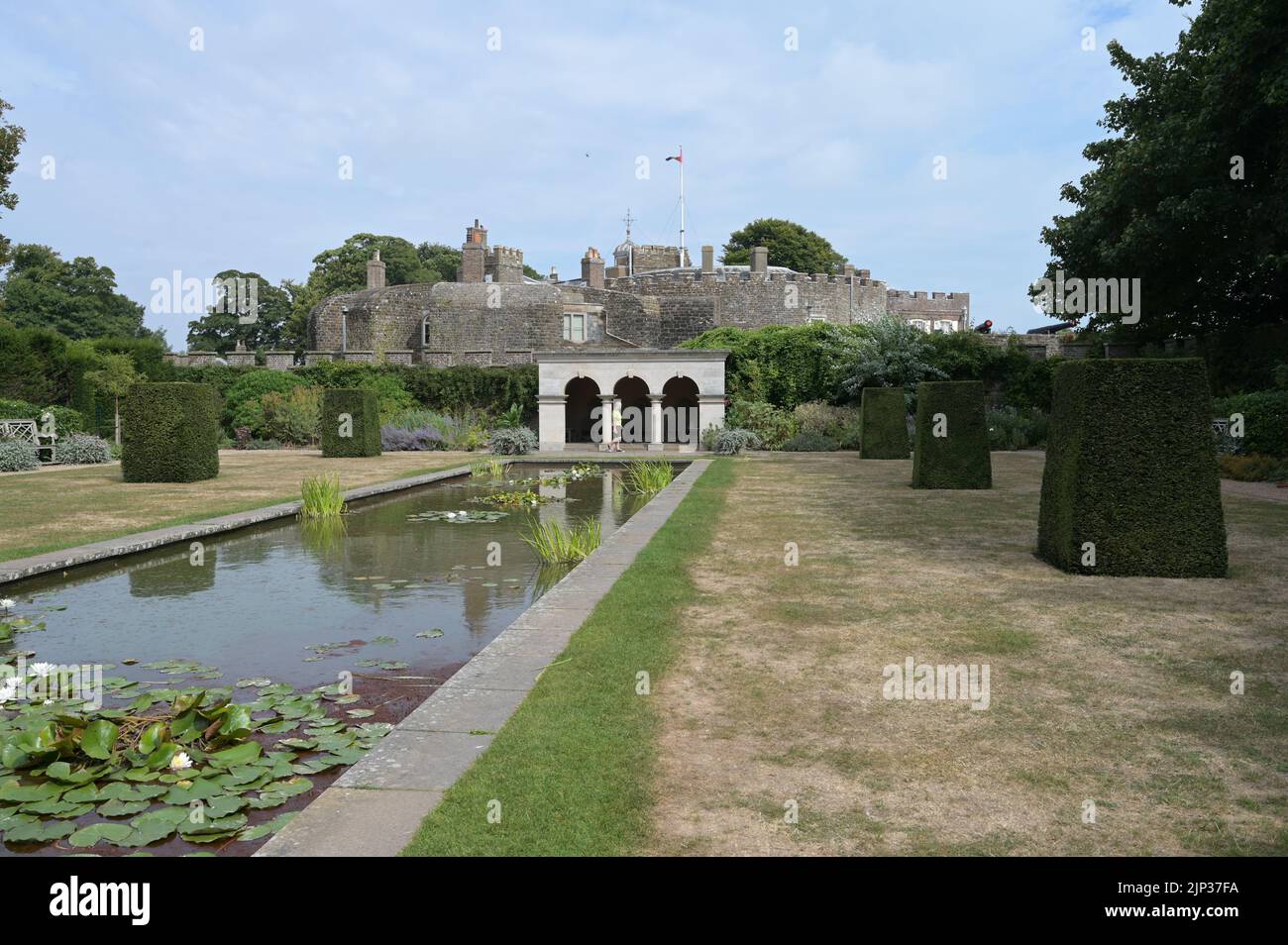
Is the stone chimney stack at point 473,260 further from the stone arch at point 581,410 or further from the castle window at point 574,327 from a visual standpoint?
the stone arch at point 581,410

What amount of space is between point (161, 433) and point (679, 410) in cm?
1698

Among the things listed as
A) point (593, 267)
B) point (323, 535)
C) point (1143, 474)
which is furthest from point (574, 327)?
point (1143, 474)

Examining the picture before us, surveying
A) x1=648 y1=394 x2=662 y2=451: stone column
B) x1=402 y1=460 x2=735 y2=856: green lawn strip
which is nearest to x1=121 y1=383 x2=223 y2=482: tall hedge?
x1=402 y1=460 x2=735 y2=856: green lawn strip

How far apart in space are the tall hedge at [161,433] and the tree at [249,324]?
4525 cm

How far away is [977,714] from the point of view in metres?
3.90

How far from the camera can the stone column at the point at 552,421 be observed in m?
26.5

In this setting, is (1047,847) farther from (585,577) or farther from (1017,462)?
(1017,462)

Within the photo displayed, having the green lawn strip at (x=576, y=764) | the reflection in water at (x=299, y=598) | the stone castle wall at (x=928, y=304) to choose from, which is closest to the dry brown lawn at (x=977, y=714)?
the green lawn strip at (x=576, y=764)

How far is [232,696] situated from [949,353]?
26.0m

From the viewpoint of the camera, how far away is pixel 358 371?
3162 centimetres

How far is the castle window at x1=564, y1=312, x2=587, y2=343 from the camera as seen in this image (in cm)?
4159

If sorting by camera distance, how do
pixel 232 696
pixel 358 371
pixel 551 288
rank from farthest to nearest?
pixel 551 288 → pixel 358 371 → pixel 232 696

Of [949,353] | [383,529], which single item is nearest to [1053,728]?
[383,529]

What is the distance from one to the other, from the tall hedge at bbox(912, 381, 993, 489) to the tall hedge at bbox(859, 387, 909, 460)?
23.9ft
